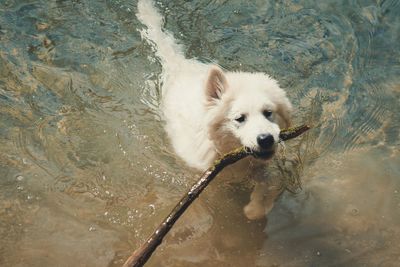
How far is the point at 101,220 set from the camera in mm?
4051

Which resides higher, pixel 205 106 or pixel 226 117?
pixel 226 117

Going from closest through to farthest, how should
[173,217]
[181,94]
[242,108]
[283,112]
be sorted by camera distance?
1. [173,217]
2. [242,108]
3. [283,112]
4. [181,94]

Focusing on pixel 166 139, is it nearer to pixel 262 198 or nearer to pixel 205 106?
pixel 205 106

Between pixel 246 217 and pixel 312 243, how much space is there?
63cm

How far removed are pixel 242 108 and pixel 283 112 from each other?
394mm

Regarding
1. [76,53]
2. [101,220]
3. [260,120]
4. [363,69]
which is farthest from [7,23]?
[363,69]

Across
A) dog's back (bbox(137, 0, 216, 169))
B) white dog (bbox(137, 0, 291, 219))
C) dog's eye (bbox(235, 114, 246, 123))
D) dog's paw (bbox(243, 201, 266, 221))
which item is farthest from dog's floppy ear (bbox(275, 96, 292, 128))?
dog's paw (bbox(243, 201, 266, 221))

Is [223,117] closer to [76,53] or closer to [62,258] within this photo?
[62,258]

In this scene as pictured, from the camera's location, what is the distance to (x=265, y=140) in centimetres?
371

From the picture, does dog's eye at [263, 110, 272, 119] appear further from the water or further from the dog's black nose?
the water

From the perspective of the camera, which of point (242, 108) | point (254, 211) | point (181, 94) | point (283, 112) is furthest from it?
point (181, 94)

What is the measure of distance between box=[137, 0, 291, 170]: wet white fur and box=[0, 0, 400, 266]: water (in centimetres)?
23

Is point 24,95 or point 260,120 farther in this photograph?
point 24,95

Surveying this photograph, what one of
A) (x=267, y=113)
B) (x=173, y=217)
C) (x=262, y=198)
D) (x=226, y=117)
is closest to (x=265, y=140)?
(x=267, y=113)
